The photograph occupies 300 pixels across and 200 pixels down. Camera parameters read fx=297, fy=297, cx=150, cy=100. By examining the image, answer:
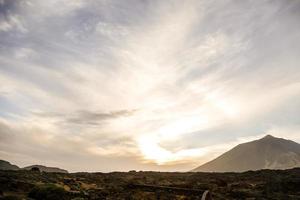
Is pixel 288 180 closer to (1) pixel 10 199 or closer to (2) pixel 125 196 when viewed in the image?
(2) pixel 125 196

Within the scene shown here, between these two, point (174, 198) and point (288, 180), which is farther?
point (288, 180)

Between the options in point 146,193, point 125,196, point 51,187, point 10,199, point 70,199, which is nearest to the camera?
point 10,199

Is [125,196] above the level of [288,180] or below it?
below

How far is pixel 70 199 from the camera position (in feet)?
62.3

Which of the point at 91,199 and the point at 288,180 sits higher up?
the point at 288,180

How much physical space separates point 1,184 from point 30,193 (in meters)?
3.77

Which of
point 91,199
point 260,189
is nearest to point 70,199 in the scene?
point 91,199

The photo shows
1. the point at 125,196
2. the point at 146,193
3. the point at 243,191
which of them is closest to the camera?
the point at 125,196

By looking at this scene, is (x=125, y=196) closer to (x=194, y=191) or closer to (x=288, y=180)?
(x=194, y=191)

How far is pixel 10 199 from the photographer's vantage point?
1616 centimetres

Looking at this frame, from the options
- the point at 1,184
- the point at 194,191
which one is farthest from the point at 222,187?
the point at 1,184

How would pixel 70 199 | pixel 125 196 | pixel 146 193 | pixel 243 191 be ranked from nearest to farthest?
1. pixel 70 199
2. pixel 125 196
3. pixel 146 193
4. pixel 243 191

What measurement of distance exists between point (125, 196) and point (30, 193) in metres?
7.80

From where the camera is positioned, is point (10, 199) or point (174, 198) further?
point (174, 198)
